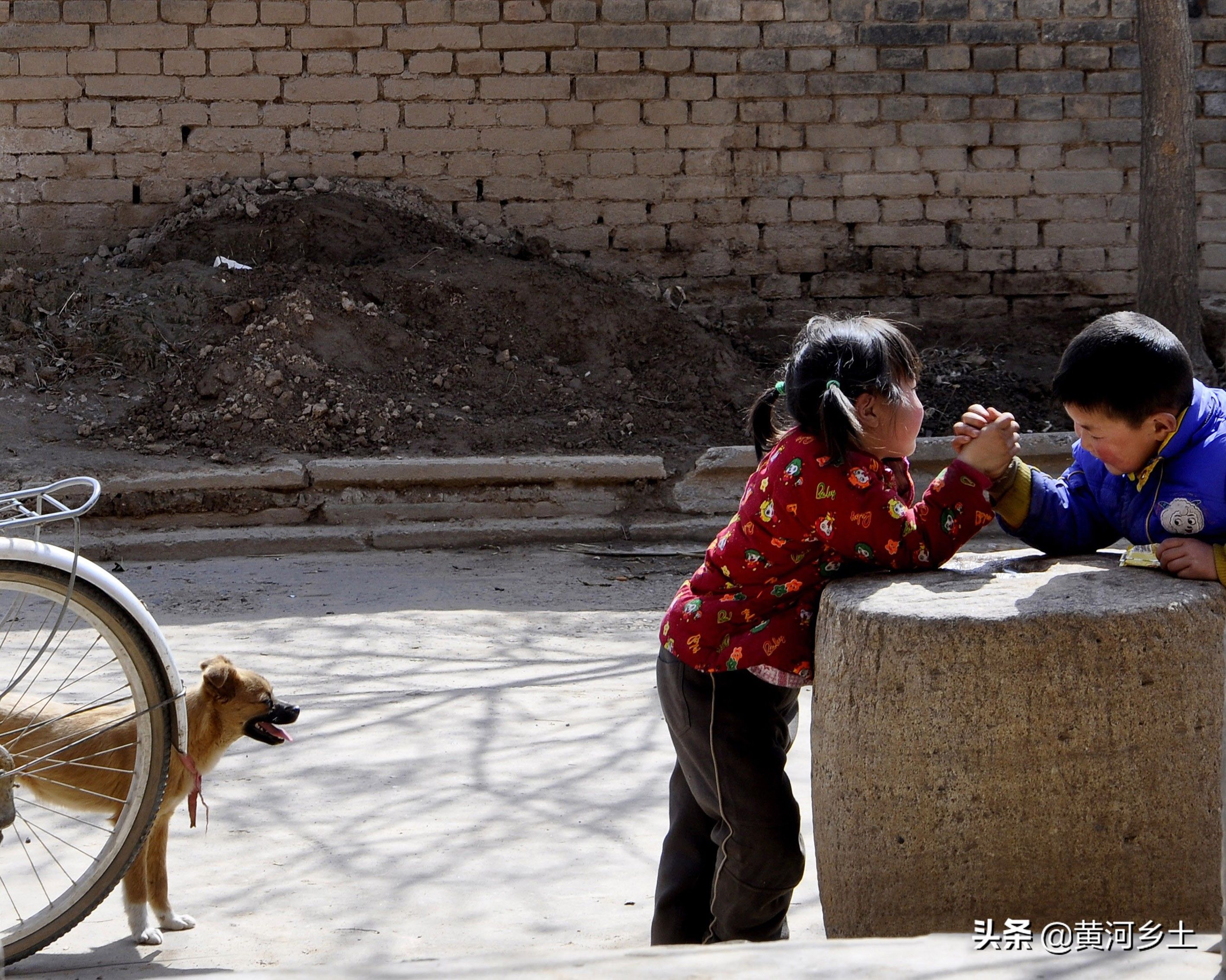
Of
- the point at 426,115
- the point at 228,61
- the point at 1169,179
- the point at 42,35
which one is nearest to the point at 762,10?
the point at 426,115

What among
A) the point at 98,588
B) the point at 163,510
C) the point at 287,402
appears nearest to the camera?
the point at 98,588

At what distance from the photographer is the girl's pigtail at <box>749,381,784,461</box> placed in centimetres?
250

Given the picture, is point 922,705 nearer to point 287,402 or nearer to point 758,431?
point 758,431

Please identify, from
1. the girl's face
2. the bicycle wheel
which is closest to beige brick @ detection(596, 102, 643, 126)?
the bicycle wheel

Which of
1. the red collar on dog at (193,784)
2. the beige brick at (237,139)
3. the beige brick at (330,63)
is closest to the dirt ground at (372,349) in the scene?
the beige brick at (237,139)

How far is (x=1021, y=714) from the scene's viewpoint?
78.2 inches

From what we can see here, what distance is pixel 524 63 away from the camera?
9180mm

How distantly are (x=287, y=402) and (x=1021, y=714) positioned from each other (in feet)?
20.8

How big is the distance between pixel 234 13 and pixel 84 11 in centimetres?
112

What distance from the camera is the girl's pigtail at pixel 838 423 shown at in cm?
217

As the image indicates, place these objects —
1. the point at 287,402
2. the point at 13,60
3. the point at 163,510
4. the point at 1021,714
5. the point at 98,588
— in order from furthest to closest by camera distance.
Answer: the point at 13,60 → the point at 287,402 → the point at 163,510 → the point at 98,588 → the point at 1021,714

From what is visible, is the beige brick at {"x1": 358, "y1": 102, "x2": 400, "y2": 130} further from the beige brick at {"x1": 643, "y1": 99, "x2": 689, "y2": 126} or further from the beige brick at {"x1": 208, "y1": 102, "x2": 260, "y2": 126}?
the beige brick at {"x1": 643, "y1": 99, "x2": 689, "y2": 126}

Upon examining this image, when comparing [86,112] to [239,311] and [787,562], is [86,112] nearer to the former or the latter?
[239,311]

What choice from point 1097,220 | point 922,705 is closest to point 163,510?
point 922,705
